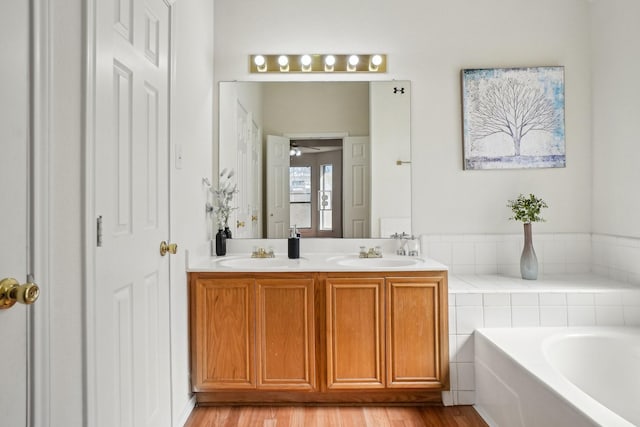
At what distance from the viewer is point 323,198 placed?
8.94 ft

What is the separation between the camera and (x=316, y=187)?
8.96 ft

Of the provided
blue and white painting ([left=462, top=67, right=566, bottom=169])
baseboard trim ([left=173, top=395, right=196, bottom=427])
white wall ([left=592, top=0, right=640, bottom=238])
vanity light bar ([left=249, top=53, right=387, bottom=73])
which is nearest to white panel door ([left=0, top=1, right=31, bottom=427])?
baseboard trim ([left=173, top=395, right=196, bottom=427])

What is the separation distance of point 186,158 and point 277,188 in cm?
75

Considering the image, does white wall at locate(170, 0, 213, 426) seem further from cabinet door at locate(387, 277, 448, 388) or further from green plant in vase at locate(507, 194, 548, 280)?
green plant in vase at locate(507, 194, 548, 280)

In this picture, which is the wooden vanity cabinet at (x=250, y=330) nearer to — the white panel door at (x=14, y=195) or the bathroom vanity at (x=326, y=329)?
the bathroom vanity at (x=326, y=329)

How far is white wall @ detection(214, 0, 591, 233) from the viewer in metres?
2.75

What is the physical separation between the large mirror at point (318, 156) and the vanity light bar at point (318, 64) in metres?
0.10

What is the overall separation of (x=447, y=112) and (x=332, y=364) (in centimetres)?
186

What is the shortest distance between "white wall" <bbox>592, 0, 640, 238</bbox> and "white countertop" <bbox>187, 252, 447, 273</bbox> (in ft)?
4.14

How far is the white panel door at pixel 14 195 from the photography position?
845mm

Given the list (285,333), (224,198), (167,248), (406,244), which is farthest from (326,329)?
(224,198)

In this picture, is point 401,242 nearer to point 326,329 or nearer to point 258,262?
point 326,329

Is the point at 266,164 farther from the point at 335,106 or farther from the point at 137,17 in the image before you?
the point at 137,17

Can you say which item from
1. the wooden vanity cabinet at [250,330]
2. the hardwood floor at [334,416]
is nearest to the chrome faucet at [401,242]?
the wooden vanity cabinet at [250,330]
